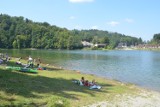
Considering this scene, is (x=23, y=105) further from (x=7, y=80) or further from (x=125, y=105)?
(x=125, y=105)

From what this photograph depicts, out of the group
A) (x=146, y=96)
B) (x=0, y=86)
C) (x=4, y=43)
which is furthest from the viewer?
(x=4, y=43)

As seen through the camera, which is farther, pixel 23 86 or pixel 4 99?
pixel 23 86

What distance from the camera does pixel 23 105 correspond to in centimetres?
1736

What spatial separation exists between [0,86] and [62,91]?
233 inches

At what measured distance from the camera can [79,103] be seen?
69.5ft

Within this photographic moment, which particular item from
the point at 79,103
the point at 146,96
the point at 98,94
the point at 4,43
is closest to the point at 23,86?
the point at 79,103

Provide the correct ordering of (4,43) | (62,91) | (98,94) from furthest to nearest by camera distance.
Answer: (4,43) → (98,94) → (62,91)

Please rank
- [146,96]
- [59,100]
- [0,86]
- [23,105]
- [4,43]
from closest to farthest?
[59,100], [23,105], [0,86], [146,96], [4,43]

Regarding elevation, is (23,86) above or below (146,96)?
above

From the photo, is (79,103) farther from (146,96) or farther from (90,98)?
(146,96)

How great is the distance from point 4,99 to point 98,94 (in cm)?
1075

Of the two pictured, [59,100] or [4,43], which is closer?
[59,100]

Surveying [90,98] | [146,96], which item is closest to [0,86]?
Answer: [90,98]

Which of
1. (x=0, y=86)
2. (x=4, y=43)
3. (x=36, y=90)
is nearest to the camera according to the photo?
(x=0, y=86)
